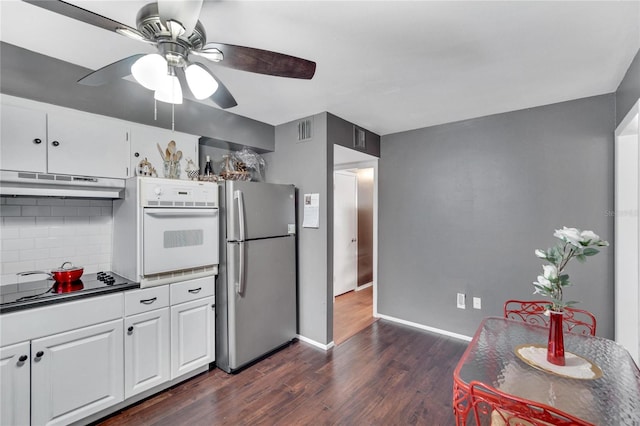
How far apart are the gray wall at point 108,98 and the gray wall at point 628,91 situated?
122 inches

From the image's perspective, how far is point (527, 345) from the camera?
5.07ft

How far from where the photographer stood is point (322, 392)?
2.29m

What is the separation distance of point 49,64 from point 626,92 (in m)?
4.10

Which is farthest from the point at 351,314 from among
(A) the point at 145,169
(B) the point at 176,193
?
(A) the point at 145,169

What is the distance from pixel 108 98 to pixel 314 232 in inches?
82.0

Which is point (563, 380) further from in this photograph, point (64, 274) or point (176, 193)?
point (64, 274)

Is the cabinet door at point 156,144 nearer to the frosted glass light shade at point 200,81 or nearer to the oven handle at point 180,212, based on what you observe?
the oven handle at point 180,212

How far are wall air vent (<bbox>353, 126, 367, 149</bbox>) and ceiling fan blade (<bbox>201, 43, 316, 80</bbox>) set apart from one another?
6.30ft

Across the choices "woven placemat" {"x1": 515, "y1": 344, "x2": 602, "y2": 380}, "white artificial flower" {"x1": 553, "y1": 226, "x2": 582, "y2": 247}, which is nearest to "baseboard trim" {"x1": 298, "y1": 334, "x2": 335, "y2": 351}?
"woven placemat" {"x1": 515, "y1": 344, "x2": 602, "y2": 380}

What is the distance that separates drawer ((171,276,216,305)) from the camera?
2.33 metres

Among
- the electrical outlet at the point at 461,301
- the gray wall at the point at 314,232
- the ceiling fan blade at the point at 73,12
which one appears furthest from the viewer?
the electrical outlet at the point at 461,301

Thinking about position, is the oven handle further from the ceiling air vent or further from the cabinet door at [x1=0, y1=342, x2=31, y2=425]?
the ceiling air vent

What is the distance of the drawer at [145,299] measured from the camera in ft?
6.77

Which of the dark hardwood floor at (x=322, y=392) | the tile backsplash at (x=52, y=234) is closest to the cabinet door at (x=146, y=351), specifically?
the dark hardwood floor at (x=322, y=392)
